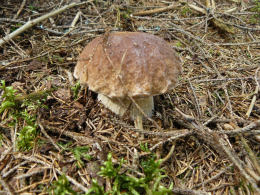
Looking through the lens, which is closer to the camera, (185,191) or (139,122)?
(185,191)

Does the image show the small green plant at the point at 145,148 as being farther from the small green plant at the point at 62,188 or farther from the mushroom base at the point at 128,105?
the small green plant at the point at 62,188

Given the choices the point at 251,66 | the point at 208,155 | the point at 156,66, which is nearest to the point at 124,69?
the point at 156,66

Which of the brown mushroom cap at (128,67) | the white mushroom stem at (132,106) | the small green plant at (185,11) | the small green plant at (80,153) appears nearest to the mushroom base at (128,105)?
the white mushroom stem at (132,106)

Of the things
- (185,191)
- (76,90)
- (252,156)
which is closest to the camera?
(185,191)

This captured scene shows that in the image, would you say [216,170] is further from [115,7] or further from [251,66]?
[115,7]

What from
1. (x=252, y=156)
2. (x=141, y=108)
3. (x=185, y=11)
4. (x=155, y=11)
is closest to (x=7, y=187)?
(x=141, y=108)

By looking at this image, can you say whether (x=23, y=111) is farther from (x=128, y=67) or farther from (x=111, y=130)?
(x=128, y=67)

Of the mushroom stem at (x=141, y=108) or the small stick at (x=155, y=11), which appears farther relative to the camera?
the small stick at (x=155, y=11)

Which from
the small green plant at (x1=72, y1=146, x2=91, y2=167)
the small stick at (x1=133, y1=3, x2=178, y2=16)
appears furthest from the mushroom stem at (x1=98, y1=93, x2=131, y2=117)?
the small stick at (x1=133, y1=3, x2=178, y2=16)
